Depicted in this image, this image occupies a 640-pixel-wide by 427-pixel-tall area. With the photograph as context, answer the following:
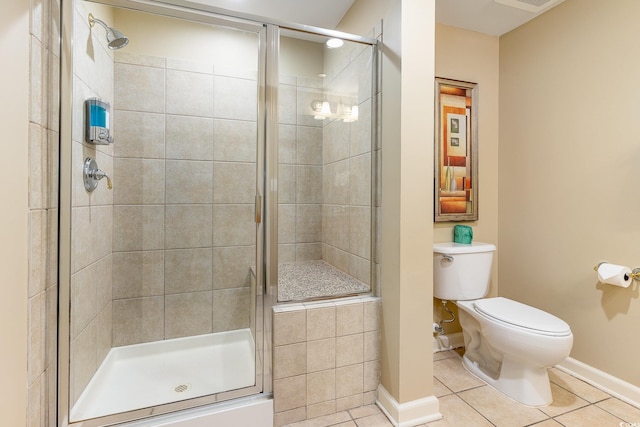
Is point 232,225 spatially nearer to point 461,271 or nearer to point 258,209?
point 258,209

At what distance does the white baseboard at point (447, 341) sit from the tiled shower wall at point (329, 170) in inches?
35.9

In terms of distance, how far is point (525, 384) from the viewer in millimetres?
1655

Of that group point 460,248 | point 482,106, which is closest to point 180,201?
point 460,248

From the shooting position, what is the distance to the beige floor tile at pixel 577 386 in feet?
5.56

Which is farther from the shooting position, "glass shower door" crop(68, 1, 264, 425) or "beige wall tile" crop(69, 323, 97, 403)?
"glass shower door" crop(68, 1, 264, 425)

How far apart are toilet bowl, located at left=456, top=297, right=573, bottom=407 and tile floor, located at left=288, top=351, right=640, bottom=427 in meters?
0.07

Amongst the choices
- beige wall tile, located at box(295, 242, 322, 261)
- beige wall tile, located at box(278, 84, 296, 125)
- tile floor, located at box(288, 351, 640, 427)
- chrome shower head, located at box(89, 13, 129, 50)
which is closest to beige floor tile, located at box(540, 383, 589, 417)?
tile floor, located at box(288, 351, 640, 427)

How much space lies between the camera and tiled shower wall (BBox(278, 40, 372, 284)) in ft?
5.84

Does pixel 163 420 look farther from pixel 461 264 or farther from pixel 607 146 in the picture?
pixel 607 146

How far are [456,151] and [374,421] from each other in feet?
5.89

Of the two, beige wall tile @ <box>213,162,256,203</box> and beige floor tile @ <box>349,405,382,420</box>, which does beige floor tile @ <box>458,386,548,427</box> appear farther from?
beige wall tile @ <box>213,162,256,203</box>

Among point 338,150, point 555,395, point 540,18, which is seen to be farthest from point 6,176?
point 540,18

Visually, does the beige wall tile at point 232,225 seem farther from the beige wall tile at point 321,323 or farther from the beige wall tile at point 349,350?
the beige wall tile at point 349,350

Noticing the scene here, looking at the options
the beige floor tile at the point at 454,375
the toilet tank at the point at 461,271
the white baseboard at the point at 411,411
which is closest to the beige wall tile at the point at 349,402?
the white baseboard at the point at 411,411
